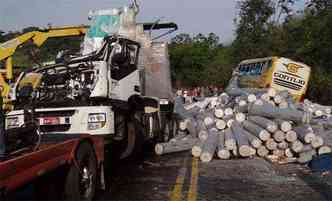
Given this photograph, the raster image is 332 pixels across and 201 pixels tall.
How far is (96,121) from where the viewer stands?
9867 mm

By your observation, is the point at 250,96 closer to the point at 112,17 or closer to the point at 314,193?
the point at 112,17

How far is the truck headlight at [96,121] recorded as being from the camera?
984cm

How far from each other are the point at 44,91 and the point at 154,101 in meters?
4.64

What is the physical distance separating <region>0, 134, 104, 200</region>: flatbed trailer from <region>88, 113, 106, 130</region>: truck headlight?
38 cm

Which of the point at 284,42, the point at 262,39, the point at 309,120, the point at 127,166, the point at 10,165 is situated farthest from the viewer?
the point at 262,39

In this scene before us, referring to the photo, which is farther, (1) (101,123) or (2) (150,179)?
(2) (150,179)

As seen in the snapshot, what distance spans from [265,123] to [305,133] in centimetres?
99

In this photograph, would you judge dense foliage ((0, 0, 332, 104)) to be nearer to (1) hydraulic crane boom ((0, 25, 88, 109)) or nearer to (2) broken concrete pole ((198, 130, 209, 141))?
(1) hydraulic crane boom ((0, 25, 88, 109))

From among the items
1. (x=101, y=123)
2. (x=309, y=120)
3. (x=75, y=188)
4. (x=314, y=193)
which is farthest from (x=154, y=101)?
(x=75, y=188)

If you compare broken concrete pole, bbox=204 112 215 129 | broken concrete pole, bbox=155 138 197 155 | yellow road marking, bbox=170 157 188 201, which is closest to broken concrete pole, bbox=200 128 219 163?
yellow road marking, bbox=170 157 188 201

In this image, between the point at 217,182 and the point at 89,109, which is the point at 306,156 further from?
the point at 89,109

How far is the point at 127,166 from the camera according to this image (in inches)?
500

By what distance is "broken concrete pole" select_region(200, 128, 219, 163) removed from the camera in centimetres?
1285

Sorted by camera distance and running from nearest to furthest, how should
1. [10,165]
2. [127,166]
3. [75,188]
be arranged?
[10,165]
[75,188]
[127,166]
